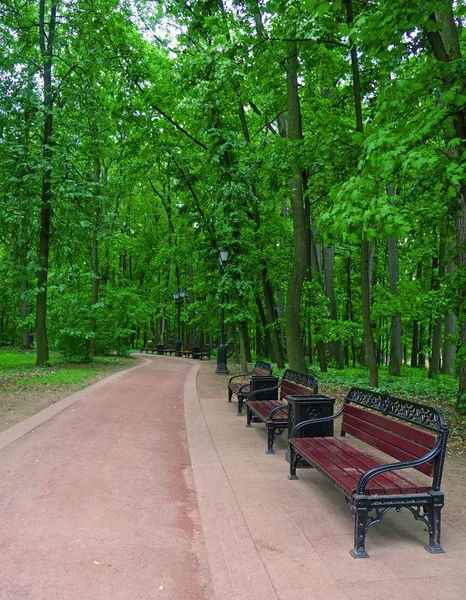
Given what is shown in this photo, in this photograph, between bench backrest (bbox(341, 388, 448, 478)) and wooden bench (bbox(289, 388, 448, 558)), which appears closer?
wooden bench (bbox(289, 388, 448, 558))

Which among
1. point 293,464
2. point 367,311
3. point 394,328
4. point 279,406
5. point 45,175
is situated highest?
point 45,175

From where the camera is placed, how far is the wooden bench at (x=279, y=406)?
624 centimetres

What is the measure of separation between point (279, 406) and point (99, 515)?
323 cm

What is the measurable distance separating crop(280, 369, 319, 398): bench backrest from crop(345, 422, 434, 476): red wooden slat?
1025 mm

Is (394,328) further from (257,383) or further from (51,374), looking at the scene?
(51,374)

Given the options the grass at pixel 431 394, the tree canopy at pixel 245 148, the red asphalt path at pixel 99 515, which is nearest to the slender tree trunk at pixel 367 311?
the tree canopy at pixel 245 148

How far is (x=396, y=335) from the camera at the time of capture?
16.9 metres

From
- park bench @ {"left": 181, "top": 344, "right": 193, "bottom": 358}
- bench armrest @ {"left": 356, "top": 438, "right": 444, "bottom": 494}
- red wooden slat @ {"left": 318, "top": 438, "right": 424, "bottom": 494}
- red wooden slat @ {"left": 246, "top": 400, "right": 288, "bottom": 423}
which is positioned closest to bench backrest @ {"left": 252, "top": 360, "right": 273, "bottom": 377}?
red wooden slat @ {"left": 246, "top": 400, "right": 288, "bottom": 423}

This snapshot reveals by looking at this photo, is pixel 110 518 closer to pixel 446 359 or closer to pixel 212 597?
pixel 212 597

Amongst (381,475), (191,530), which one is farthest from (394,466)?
(191,530)

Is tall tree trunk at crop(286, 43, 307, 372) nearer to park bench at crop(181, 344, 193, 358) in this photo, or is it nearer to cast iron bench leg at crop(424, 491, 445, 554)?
cast iron bench leg at crop(424, 491, 445, 554)

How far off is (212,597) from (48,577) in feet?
3.64

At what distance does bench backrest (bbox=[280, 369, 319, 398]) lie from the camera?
635 centimetres

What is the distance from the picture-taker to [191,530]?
12.6 ft
